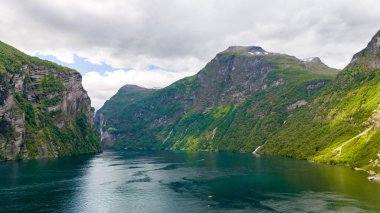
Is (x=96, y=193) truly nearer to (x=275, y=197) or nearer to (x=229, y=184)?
(x=229, y=184)

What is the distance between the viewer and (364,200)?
14838cm

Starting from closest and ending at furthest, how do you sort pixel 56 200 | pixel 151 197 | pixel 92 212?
pixel 92 212 < pixel 56 200 < pixel 151 197

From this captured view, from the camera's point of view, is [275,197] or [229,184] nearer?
[275,197]

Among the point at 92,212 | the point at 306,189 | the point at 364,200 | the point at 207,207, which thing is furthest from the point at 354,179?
the point at 92,212

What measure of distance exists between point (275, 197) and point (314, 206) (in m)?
21.7

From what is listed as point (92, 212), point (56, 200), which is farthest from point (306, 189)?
point (56, 200)

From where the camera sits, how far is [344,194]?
161500 mm

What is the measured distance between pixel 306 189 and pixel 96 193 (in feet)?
Answer: 326

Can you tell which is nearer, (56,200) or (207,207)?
(207,207)

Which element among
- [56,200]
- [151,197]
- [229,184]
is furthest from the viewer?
[229,184]

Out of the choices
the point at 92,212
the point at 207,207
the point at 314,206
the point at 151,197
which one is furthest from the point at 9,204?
the point at 314,206

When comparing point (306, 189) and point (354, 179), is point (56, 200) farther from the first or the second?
point (354, 179)

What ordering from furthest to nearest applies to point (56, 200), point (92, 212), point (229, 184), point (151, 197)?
point (229, 184), point (151, 197), point (56, 200), point (92, 212)

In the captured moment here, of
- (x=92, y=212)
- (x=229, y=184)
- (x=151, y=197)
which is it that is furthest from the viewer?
(x=229, y=184)
